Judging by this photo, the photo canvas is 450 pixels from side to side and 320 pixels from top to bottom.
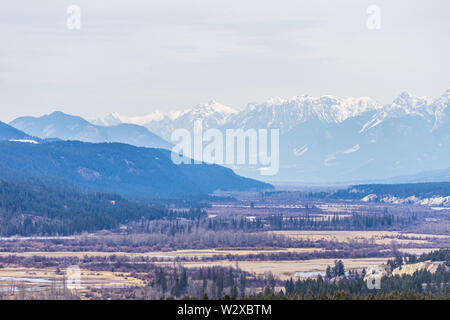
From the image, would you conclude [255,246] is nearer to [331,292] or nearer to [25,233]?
[25,233]

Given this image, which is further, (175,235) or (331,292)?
(175,235)

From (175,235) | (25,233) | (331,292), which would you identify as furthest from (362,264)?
(25,233)

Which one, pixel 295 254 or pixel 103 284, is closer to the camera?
pixel 103 284
